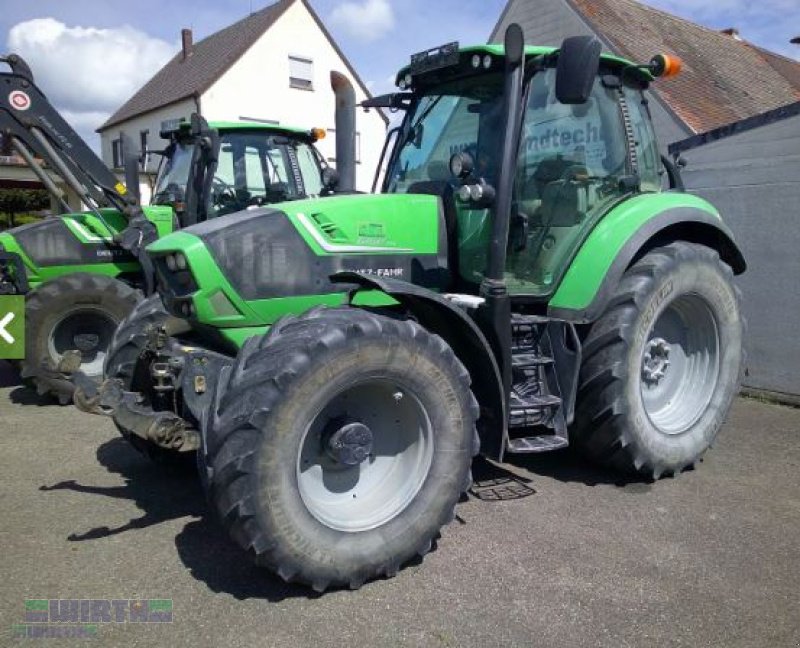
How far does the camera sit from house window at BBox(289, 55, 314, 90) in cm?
2733

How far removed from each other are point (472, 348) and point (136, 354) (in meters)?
2.00

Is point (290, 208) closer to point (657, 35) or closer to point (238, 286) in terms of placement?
point (238, 286)

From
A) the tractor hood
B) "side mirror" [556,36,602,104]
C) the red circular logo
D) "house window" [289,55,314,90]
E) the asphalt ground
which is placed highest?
"house window" [289,55,314,90]

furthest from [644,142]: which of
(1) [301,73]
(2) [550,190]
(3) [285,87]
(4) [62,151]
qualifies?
(1) [301,73]

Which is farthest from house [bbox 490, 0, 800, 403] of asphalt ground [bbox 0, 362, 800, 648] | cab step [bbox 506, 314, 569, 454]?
cab step [bbox 506, 314, 569, 454]

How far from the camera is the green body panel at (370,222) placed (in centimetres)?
372

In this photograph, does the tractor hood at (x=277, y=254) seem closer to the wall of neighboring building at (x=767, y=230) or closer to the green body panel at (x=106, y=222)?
the green body panel at (x=106, y=222)

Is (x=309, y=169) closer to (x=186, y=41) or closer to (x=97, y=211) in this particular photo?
(x=97, y=211)

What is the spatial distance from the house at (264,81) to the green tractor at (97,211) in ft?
57.1

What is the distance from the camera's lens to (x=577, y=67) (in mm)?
3383

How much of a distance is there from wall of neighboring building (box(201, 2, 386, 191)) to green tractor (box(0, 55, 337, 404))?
17363 millimetres

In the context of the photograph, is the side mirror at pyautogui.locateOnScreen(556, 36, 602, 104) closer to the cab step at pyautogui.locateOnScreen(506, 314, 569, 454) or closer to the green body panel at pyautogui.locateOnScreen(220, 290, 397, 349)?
the cab step at pyautogui.locateOnScreen(506, 314, 569, 454)

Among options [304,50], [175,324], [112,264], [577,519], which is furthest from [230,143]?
[304,50]

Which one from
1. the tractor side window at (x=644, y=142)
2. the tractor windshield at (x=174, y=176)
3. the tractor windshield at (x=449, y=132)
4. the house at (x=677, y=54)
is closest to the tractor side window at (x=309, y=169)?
the tractor windshield at (x=174, y=176)
